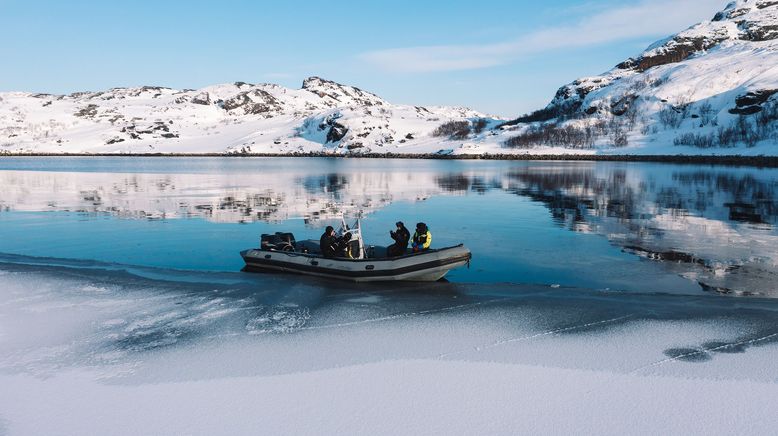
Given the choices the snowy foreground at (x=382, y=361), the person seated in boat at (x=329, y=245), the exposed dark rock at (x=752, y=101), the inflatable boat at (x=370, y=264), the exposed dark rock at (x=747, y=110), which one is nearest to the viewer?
the snowy foreground at (x=382, y=361)

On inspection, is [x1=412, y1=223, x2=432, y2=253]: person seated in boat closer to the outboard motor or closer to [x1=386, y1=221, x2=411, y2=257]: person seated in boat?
[x1=386, y1=221, x2=411, y2=257]: person seated in boat

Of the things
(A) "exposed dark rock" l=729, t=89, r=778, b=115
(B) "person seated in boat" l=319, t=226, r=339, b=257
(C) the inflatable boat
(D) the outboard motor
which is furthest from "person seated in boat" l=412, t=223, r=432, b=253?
(A) "exposed dark rock" l=729, t=89, r=778, b=115

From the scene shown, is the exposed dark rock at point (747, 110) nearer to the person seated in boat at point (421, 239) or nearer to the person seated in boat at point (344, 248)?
the person seated in boat at point (421, 239)

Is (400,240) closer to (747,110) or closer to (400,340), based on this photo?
(400,340)

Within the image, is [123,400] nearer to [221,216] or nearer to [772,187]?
[221,216]

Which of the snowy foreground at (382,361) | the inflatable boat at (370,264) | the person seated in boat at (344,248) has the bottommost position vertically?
the snowy foreground at (382,361)

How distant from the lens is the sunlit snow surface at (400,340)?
8.09 meters

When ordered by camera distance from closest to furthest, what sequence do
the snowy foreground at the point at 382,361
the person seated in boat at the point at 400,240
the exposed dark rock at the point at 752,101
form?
the snowy foreground at the point at 382,361
the person seated in boat at the point at 400,240
the exposed dark rock at the point at 752,101

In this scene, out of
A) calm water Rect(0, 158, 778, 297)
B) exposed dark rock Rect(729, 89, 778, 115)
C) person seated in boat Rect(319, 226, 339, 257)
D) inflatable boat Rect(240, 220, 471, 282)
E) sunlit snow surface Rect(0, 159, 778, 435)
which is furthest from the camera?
exposed dark rock Rect(729, 89, 778, 115)

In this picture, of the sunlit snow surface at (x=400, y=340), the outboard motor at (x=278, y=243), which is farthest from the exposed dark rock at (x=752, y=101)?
the outboard motor at (x=278, y=243)

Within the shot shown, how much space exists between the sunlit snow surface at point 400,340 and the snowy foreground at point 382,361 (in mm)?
46

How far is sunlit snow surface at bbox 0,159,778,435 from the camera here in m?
8.09

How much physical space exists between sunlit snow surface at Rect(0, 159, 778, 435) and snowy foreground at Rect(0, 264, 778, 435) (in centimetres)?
5

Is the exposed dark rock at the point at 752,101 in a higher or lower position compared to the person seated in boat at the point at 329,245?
higher
